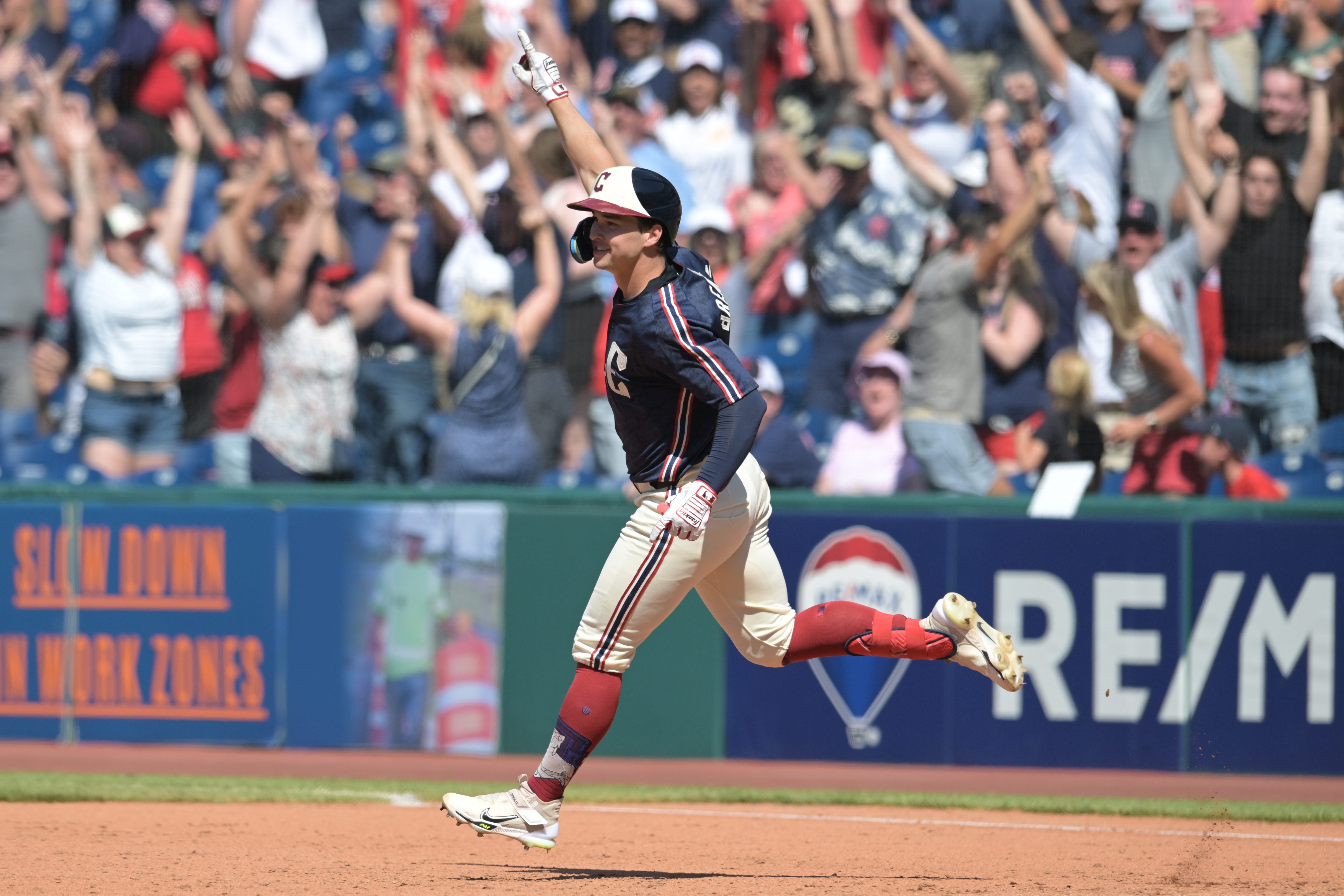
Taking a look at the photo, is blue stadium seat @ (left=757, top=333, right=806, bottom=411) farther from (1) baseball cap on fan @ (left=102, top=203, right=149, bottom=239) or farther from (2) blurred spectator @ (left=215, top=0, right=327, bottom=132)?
(2) blurred spectator @ (left=215, top=0, right=327, bottom=132)

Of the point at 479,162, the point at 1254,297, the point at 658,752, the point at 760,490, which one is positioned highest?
the point at 479,162

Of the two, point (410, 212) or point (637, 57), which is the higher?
point (637, 57)

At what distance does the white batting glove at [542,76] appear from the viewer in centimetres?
560

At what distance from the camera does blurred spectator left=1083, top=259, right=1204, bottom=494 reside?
8.80 meters

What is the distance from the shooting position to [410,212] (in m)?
10.5

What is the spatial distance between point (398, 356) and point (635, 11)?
312cm

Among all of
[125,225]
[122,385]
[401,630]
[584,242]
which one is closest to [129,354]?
[122,385]

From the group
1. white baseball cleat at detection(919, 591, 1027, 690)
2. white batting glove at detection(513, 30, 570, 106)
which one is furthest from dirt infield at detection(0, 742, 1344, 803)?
white batting glove at detection(513, 30, 570, 106)

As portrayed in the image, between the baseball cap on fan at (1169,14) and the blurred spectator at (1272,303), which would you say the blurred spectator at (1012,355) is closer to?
the blurred spectator at (1272,303)

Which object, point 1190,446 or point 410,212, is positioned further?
point 410,212

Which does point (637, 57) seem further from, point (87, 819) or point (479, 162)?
point (87, 819)

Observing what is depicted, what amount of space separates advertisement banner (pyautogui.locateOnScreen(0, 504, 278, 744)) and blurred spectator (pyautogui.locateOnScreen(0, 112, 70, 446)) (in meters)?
1.66

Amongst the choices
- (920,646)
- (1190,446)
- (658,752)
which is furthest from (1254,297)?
(920,646)

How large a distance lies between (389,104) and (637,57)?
2.08 meters
